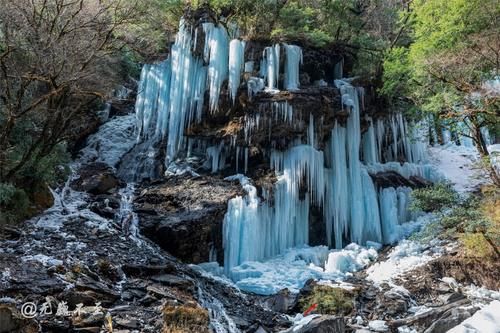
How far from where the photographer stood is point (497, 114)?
10383mm

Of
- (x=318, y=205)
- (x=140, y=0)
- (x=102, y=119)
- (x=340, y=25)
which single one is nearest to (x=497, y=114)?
(x=318, y=205)

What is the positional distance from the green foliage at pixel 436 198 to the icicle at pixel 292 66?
6155 millimetres

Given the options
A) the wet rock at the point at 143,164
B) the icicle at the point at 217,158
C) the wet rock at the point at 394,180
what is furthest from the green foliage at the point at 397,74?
the wet rock at the point at 143,164

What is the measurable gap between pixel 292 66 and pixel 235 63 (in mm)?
2122

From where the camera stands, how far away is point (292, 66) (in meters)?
15.5

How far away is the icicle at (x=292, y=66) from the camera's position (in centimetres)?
1528

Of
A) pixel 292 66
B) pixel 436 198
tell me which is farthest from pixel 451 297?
pixel 292 66

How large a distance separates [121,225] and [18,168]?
303cm

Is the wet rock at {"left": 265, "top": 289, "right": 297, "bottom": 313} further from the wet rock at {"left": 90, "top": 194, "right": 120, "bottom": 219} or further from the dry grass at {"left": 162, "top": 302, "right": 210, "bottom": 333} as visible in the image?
the wet rock at {"left": 90, "top": 194, "right": 120, "bottom": 219}

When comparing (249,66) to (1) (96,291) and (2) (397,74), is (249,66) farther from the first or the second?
(1) (96,291)

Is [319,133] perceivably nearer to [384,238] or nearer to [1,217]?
[384,238]

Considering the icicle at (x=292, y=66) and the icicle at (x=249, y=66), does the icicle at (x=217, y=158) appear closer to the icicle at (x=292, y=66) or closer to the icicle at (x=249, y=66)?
the icicle at (x=249, y=66)

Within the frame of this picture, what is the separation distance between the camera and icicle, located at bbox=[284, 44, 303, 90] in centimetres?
1528

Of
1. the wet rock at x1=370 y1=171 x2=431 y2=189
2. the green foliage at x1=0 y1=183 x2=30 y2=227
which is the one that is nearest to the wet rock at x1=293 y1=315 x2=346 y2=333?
the green foliage at x1=0 y1=183 x2=30 y2=227
